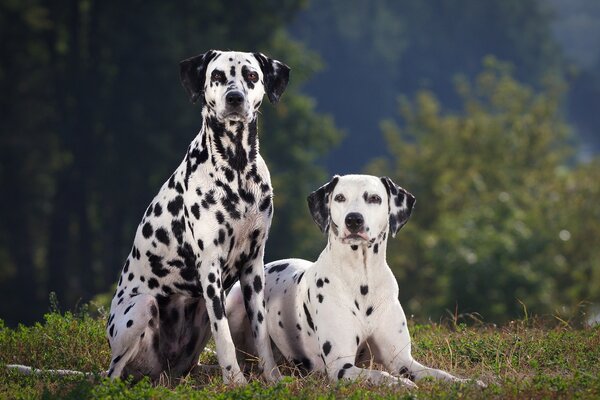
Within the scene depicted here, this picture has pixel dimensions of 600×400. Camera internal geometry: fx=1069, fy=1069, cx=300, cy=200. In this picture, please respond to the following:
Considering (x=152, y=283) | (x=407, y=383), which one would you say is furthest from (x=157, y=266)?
(x=407, y=383)

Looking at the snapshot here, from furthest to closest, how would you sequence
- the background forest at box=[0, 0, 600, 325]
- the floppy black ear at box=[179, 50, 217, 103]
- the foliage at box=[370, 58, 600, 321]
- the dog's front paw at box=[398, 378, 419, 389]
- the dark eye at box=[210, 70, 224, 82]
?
the background forest at box=[0, 0, 600, 325] < the foliage at box=[370, 58, 600, 321] < the floppy black ear at box=[179, 50, 217, 103] < the dark eye at box=[210, 70, 224, 82] < the dog's front paw at box=[398, 378, 419, 389]

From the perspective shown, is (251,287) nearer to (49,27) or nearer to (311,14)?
(49,27)

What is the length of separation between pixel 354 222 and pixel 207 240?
1.30m

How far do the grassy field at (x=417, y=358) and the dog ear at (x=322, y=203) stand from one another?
1334mm

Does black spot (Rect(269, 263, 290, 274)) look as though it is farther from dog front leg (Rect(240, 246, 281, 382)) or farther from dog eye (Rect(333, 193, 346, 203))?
dog eye (Rect(333, 193, 346, 203))

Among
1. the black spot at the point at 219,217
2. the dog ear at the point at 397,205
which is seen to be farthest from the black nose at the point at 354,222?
the black spot at the point at 219,217

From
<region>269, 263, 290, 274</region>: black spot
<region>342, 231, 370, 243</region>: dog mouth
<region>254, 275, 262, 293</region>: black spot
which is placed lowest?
<region>254, 275, 262, 293</region>: black spot

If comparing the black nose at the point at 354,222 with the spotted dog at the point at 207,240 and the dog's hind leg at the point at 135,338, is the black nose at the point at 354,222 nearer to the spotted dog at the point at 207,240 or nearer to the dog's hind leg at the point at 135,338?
the spotted dog at the point at 207,240

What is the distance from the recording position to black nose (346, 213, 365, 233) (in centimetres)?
871

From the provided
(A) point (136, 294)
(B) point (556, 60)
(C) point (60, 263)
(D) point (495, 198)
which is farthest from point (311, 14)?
(A) point (136, 294)

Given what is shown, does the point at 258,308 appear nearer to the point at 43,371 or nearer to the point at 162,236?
the point at 162,236

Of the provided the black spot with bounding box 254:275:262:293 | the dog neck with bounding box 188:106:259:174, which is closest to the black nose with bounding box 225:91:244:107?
the dog neck with bounding box 188:106:259:174

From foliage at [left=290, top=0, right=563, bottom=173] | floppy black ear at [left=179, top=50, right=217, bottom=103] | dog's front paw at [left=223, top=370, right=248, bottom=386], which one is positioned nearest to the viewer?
dog's front paw at [left=223, top=370, right=248, bottom=386]

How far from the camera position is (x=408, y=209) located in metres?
9.25
